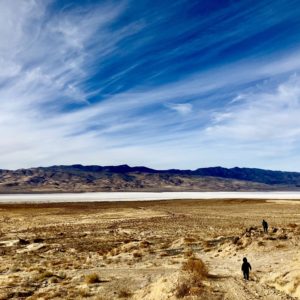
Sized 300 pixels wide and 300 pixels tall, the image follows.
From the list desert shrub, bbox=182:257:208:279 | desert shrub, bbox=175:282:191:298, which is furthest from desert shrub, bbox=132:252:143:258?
desert shrub, bbox=175:282:191:298

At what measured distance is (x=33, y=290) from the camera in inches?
859

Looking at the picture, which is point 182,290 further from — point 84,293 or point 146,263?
point 146,263

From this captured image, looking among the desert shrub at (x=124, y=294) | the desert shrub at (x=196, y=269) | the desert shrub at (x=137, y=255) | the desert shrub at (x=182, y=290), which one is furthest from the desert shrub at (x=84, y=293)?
the desert shrub at (x=137, y=255)

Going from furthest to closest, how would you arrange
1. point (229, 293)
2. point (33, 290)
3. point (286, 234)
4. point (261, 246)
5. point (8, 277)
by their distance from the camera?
1. point (286, 234)
2. point (261, 246)
3. point (8, 277)
4. point (33, 290)
5. point (229, 293)

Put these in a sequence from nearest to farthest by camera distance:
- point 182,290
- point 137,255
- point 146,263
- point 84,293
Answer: point 182,290
point 84,293
point 146,263
point 137,255

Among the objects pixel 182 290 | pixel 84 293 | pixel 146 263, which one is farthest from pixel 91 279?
pixel 146 263

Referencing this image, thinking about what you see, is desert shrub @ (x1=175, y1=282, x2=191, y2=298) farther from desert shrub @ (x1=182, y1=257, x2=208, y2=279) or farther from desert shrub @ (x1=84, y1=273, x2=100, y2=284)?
desert shrub @ (x1=84, y1=273, x2=100, y2=284)

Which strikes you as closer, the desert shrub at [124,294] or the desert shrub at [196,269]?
the desert shrub at [124,294]

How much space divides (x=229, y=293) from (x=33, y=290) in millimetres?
9993

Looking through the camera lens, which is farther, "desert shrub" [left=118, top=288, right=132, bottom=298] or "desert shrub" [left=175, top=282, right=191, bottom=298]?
"desert shrub" [left=118, top=288, right=132, bottom=298]

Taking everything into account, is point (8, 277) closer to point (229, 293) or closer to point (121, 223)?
point (229, 293)

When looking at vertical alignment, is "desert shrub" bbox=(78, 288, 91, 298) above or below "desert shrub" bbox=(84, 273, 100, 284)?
below

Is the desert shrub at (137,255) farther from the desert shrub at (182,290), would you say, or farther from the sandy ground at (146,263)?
the desert shrub at (182,290)

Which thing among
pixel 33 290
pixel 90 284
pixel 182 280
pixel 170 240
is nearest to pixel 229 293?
pixel 182 280
